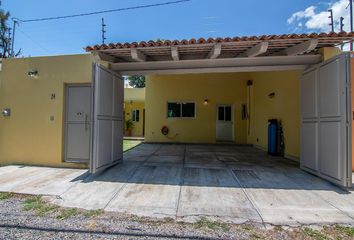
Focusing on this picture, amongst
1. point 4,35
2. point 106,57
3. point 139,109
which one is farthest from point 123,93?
point 4,35

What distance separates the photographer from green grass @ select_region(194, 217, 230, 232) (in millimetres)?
3262

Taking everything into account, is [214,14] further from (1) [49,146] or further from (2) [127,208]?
(2) [127,208]

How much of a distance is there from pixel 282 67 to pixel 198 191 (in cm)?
384

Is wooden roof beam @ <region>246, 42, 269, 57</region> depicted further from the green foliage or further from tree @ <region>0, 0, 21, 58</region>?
tree @ <region>0, 0, 21, 58</region>

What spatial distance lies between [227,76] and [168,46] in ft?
28.0

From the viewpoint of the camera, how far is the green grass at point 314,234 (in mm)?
3029

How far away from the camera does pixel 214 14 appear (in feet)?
34.2

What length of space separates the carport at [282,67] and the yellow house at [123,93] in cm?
2

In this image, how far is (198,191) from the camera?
15.2 ft

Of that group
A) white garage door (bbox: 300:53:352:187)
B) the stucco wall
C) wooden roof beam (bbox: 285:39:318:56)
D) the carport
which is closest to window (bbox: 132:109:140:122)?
the stucco wall

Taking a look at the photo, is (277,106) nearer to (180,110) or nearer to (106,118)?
(180,110)

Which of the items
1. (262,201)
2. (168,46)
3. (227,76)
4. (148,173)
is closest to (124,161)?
(148,173)

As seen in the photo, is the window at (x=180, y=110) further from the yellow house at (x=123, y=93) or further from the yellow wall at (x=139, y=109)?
the yellow wall at (x=139, y=109)

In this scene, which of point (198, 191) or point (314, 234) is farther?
point (198, 191)
